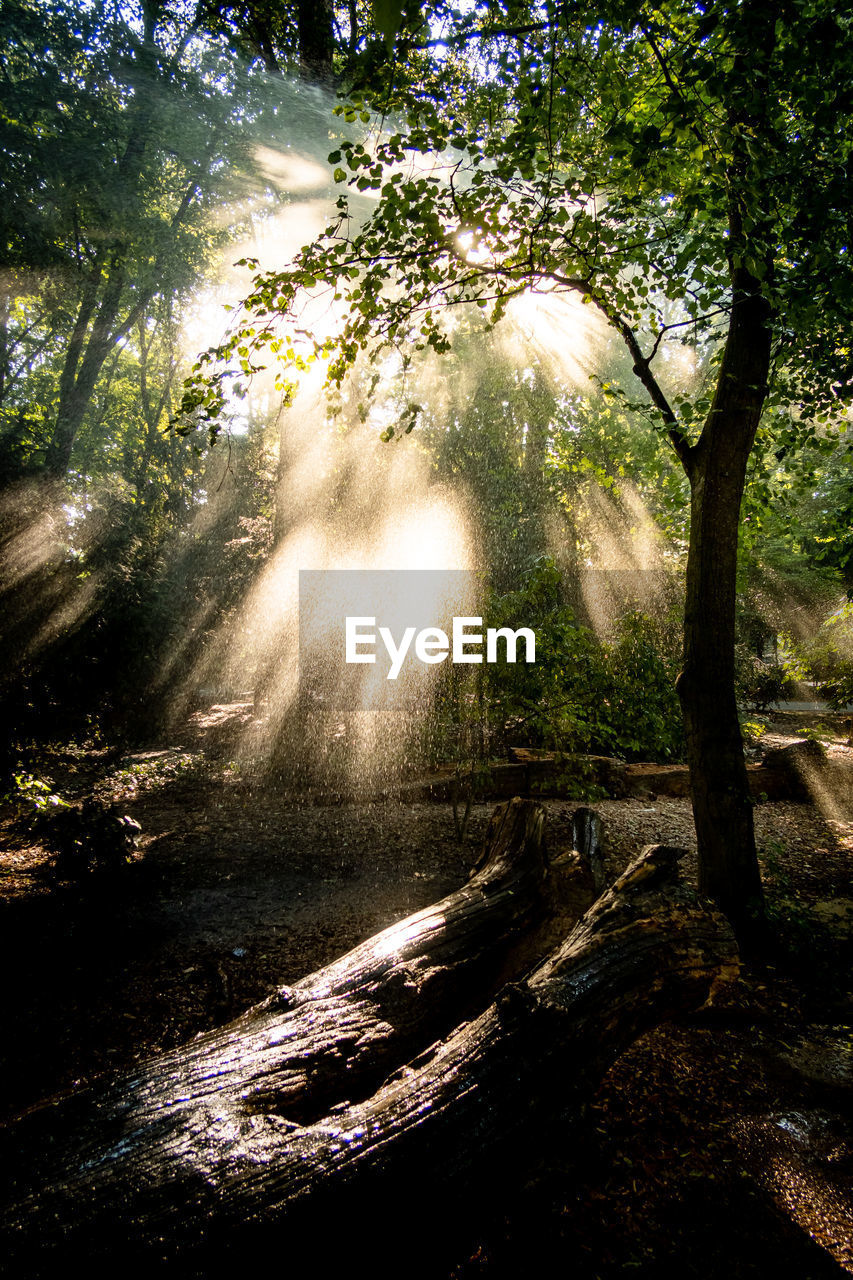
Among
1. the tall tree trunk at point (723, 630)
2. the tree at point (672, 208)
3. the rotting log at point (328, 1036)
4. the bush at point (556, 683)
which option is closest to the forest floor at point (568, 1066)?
the rotting log at point (328, 1036)

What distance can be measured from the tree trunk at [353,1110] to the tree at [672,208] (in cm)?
196

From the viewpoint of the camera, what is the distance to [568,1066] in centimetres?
207

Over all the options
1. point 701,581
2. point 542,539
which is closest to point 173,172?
point 542,539

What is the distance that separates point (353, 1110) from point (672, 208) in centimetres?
532

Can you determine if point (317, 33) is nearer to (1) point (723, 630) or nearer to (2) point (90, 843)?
(1) point (723, 630)

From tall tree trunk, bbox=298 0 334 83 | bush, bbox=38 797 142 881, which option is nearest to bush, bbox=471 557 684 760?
bush, bbox=38 797 142 881

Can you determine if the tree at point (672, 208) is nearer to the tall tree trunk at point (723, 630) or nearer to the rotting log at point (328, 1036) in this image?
the tall tree trunk at point (723, 630)

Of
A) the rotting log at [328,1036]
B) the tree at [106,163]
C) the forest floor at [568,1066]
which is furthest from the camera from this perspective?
the tree at [106,163]

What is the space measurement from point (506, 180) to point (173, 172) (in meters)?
20.3

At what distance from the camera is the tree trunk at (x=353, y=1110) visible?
142 cm

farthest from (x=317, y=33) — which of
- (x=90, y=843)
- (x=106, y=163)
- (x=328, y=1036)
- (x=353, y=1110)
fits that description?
(x=106, y=163)

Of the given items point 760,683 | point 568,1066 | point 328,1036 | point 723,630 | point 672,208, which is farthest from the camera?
point 760,683

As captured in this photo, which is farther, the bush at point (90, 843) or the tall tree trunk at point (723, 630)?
the bush at point (90, 843)

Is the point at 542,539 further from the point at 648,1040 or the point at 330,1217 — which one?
the point at 330,1217
